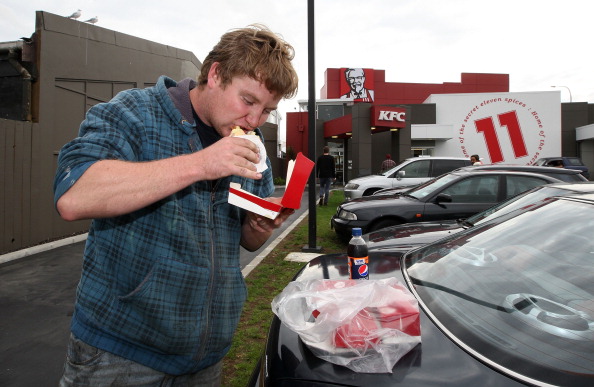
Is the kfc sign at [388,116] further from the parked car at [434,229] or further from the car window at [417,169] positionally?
the parked car at [434,229]

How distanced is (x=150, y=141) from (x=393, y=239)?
3040 millimetres

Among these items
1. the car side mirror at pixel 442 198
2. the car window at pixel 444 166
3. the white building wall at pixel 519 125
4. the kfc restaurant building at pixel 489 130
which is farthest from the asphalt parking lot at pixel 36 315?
the white building wall at pixel 519 125

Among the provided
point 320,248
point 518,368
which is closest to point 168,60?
point 320,248

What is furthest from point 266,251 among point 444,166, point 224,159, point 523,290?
point 444,166

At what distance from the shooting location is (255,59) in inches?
56.1

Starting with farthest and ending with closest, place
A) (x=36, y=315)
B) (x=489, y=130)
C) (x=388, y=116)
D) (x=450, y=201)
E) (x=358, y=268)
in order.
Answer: (x=489, y=130) → (x=388, y=116) → (x=450, y=201) → (x=36, y=315) → (x=358, y=268)

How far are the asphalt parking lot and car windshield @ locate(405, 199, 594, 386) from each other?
2.74 metres

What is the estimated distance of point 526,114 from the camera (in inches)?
905

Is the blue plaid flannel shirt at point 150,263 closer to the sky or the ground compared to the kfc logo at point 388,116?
closer to the ground

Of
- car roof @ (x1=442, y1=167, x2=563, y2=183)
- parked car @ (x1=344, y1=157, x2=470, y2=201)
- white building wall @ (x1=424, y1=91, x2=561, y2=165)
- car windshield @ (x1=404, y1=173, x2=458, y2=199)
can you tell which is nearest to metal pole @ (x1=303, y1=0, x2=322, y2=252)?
Result: car windshield @ (x1=404, y1=173, x2=458, y2=199)

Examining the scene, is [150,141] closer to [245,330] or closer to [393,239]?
[245,330]

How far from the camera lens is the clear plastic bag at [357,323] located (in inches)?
53.9

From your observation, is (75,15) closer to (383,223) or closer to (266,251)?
(266,251)

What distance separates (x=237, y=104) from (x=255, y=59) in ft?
0.56
